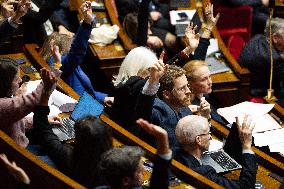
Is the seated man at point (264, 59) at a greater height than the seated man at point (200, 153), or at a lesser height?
lesser

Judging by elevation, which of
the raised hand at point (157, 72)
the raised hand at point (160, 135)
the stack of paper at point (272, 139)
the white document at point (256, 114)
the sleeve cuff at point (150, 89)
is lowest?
the stack of paper at point (272, 139)

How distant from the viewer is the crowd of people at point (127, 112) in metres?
2.23

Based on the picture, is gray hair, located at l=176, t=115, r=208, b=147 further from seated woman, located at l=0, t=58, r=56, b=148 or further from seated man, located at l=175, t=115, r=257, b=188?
seated woman, located at l=0, t=58, r=56, b=148

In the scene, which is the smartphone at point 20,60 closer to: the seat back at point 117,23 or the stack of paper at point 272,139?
the seat back at point 117,23

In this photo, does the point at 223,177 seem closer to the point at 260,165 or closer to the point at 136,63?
the point at 260,165

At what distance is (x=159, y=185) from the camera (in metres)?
2.18

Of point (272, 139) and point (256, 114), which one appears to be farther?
point (256, 114)

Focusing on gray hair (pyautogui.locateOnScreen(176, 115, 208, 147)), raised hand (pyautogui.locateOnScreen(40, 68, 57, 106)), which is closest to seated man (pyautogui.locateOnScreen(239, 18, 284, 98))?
gray hair (pyautogui.locateOnScreen(176, 115, 208, 147))

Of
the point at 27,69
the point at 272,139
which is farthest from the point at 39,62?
the point at 272,139

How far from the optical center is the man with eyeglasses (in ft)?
9.12

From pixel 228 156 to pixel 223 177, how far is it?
0.82 feet

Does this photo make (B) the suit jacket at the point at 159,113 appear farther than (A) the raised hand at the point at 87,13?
No

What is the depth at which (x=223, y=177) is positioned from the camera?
8.77 feet

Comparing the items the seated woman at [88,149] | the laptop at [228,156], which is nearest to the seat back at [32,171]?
the seated woman at [88,149]
